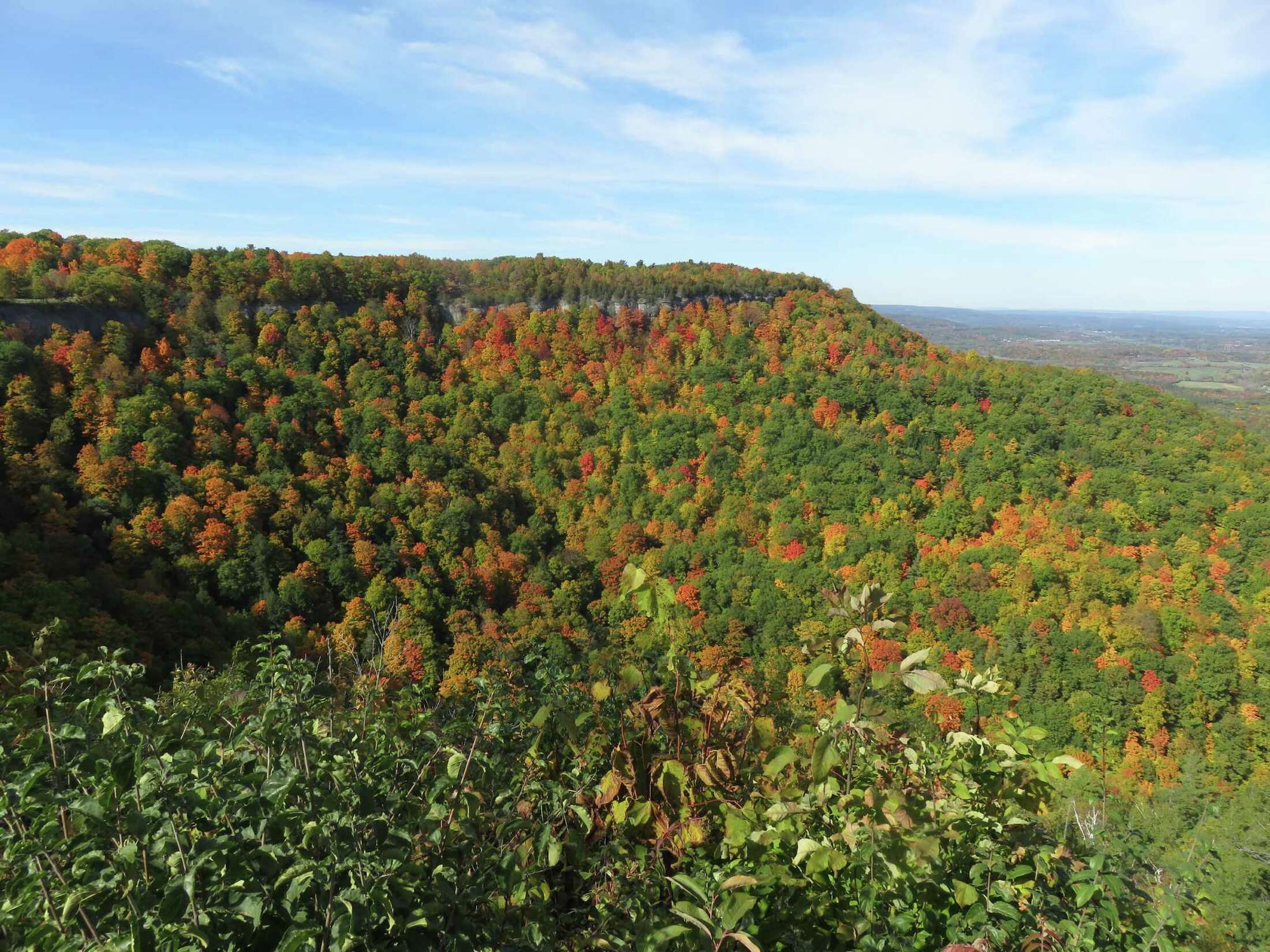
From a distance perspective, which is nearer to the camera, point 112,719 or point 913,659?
point 112,719

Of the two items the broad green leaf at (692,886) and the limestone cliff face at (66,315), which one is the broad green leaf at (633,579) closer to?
the broad green leaf at (692,886)

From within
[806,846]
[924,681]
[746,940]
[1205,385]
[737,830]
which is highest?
[924,681]

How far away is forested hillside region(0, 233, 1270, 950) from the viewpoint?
32.0m

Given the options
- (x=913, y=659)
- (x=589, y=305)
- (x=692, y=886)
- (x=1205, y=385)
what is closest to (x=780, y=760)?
(x=913, y=659)

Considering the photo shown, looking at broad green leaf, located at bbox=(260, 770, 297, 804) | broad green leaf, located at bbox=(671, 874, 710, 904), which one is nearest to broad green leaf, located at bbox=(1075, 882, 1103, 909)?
broad green leaf, located at bbox=(671, 874, 710, 904)

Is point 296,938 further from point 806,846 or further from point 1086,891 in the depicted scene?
point 1086,891

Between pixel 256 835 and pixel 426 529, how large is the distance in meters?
43.4

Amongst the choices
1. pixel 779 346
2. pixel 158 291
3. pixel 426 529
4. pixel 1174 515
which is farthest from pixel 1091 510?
pixel 158 291

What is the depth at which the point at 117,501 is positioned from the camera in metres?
34.6

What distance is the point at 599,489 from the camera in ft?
181

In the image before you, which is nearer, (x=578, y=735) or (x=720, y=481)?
(x=578, y=735)

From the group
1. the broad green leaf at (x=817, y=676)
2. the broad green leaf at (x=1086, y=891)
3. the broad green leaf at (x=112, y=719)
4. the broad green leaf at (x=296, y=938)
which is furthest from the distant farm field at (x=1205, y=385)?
the broad green leaf at (x=112, y=719)

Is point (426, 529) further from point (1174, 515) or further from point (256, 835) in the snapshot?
point (1174, 515)

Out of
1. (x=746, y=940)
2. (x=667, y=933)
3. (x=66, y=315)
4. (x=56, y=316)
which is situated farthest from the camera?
(x=66, y=315)
